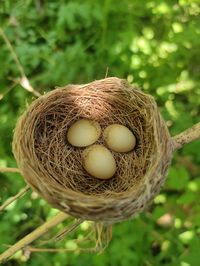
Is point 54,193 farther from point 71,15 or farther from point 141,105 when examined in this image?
point 71,15

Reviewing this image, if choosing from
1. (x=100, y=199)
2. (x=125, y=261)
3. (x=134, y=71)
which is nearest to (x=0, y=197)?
(x=125, y=261)

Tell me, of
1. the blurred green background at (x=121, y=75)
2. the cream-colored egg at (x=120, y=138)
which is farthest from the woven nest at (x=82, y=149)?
the blurred green background at (x=121, y=75)

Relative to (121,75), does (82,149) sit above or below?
above

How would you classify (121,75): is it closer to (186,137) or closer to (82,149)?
(82,149)

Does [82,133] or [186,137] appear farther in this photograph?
[82,133]

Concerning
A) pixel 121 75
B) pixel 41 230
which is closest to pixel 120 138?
pixel 41 230

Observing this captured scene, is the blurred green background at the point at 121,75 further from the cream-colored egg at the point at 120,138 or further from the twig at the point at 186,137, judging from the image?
the twig at the point at 186,137

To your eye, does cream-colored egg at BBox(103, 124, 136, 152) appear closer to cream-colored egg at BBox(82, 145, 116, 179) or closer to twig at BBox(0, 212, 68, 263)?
cream-colored egg at BBox(82, 145, 116, 179)
